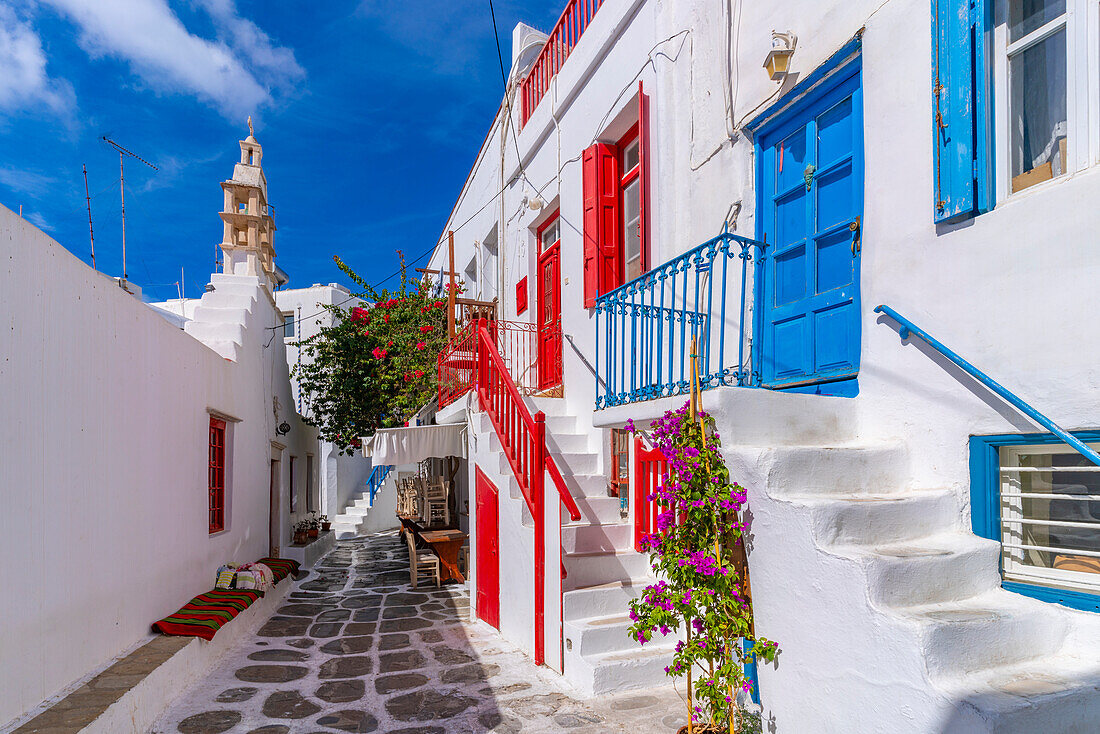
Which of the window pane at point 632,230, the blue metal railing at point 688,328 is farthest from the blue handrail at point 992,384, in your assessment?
the window pane at point 632,230

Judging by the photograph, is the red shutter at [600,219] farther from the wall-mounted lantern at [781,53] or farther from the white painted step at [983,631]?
the white painted step at [983,631]

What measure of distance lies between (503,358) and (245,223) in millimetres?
4714

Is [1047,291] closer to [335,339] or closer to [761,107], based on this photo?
[761,107]

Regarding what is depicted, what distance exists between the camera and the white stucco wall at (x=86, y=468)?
3641 mm

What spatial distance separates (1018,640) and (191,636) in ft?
18.6

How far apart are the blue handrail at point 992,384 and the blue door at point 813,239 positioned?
39cm

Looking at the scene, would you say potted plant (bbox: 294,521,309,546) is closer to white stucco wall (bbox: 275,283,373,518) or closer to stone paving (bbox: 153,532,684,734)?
stone paving (bbox: 153,532,684,734)

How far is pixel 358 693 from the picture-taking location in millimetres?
5191

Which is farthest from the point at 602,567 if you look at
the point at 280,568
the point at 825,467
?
the point at 280,568

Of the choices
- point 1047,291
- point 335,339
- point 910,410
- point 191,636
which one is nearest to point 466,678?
point 191,636

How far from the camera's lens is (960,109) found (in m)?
3.29

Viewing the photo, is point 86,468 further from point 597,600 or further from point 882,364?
point 882,364

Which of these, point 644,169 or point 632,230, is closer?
point 644,169

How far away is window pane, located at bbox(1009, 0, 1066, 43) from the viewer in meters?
3.02
